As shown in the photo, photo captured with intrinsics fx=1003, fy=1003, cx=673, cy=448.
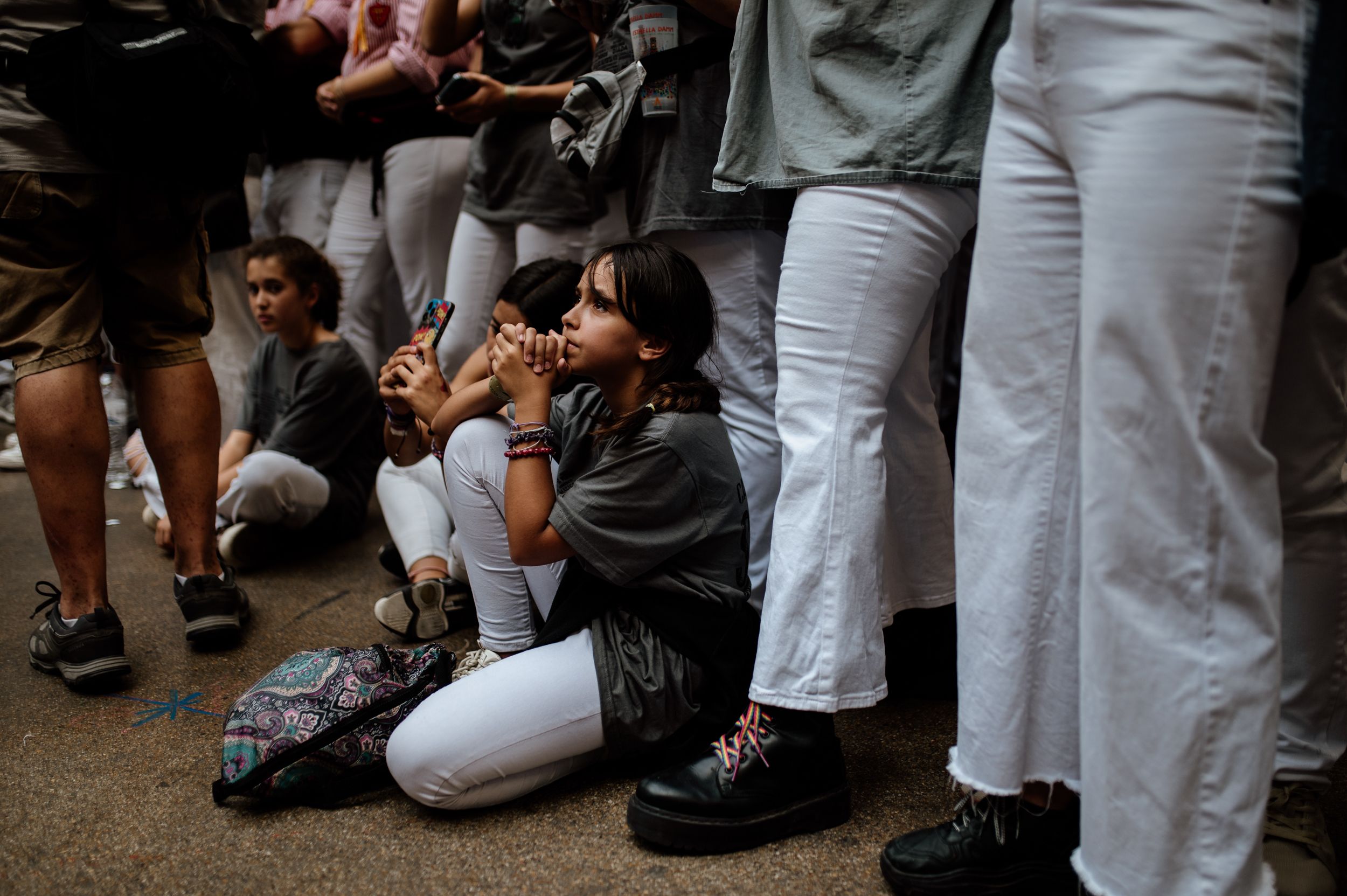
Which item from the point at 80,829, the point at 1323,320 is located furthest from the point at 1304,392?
the point at 80,829

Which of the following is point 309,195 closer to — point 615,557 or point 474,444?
point 474,444

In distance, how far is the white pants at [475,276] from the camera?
9.06 feet

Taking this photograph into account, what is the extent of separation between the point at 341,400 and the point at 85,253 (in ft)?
3.56

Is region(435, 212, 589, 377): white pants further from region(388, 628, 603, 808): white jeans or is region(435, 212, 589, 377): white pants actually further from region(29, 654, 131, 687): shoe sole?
region(388, 628, 603, 808): white jeans

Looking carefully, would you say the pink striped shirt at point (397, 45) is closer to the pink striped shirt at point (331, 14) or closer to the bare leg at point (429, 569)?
the pink striped shirt at point (331, 14)

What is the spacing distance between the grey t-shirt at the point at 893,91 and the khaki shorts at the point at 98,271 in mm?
1396

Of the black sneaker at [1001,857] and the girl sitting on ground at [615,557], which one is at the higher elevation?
the girl sitting on ground at [615,557]

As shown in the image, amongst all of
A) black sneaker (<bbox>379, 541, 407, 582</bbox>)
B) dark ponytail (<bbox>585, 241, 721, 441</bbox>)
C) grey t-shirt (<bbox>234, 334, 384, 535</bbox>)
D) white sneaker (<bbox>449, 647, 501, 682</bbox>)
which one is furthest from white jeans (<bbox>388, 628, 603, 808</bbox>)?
grey t-shirt (<bbox>234, 334, 384, 535</bbox>)

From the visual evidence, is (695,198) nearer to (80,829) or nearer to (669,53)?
(669,53)

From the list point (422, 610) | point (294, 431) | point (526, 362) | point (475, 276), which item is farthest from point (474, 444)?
point (294, 431)

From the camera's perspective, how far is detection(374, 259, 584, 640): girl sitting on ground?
202 centimetres

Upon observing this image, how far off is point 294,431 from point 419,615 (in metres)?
1.00

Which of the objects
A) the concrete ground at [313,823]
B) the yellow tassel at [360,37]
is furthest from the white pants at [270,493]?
the yellow tassel at [360,37]

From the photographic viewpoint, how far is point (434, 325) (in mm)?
1943
